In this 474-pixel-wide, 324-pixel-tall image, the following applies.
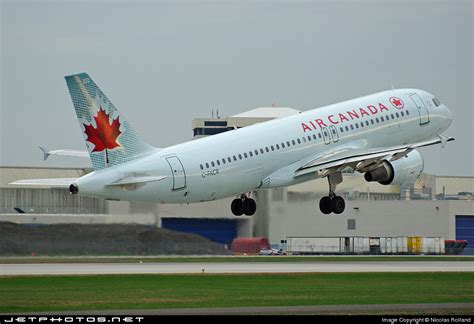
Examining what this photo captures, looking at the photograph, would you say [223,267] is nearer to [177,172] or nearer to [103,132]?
[177,172]

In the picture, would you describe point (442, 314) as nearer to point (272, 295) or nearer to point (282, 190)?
point (272, 295)

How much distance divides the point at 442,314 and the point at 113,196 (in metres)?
21.2

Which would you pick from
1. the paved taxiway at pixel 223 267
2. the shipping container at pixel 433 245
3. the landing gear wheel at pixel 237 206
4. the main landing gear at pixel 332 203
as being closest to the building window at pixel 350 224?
the shipping container at pixel 433 245

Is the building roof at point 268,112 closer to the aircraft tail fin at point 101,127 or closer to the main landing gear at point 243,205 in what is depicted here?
the main landing gear at point 243,205

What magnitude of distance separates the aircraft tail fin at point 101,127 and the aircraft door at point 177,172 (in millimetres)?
1697

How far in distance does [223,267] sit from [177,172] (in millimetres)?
15085

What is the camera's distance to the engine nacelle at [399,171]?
265 feet

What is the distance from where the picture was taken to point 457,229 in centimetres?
12269

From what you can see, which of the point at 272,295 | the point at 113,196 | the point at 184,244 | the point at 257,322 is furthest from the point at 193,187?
the point at 257,322

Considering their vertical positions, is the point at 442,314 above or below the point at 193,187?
below

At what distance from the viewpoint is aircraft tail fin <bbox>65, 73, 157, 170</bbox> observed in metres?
66.2

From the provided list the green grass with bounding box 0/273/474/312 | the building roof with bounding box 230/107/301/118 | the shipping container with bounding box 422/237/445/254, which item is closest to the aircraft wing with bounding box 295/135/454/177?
the green grass with bounding box 0/273/474/312

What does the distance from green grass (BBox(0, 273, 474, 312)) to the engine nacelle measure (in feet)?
22.2

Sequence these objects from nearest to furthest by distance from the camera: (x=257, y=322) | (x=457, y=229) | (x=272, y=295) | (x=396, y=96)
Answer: (x=257, y=322), (x=272, y=295), (x=396, y=96), (x=457, y=229)
